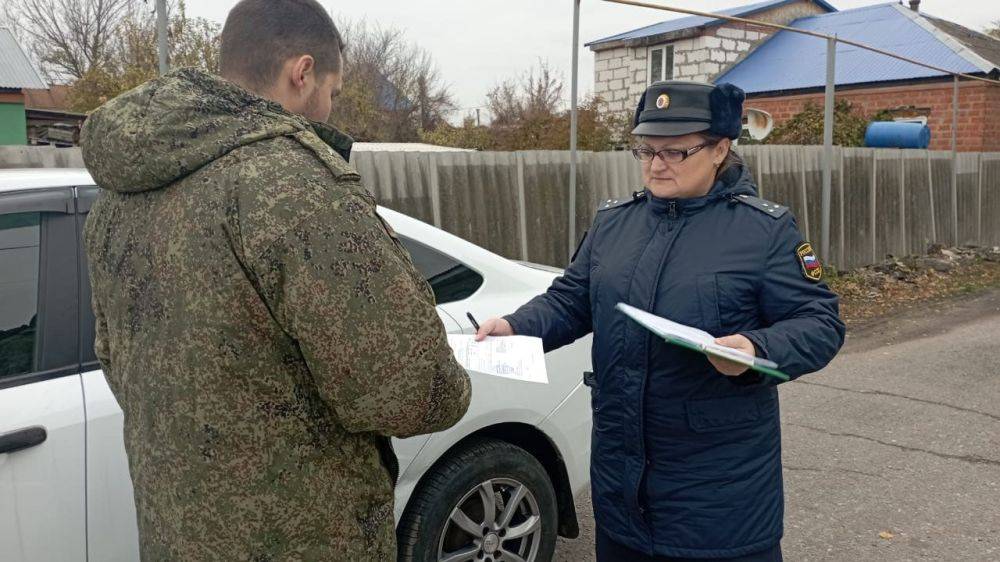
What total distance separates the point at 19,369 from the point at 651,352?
168 cm

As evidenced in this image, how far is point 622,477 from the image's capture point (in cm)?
209

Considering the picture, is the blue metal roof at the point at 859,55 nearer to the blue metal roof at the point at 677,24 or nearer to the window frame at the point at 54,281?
the blue metal roof at the point at 677,24

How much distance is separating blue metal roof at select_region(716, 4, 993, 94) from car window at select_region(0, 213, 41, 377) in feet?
62.4

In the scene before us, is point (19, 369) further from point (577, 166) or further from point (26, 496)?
point (577, 166)

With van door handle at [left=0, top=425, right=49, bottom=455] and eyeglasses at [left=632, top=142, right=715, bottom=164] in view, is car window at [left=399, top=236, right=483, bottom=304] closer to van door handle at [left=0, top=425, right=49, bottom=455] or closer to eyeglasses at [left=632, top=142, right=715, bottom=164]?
eyeglasses at [left=632, top=142, right=715, bottom=164]

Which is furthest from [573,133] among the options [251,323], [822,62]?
[822,62]

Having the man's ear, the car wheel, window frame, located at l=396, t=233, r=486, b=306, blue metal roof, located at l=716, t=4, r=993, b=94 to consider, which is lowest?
the car wheel

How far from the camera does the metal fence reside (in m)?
6.38

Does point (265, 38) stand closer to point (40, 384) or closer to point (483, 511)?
point (40, 384)

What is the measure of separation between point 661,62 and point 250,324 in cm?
2514

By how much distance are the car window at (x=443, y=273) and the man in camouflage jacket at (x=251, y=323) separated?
1.36 meters

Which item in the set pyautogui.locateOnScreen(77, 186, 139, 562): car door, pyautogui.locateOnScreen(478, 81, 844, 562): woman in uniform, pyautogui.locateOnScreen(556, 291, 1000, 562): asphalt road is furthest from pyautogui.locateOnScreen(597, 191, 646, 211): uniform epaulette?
pyautogui.locateOnScreen(556, 291, 1000, 562): asphalt road

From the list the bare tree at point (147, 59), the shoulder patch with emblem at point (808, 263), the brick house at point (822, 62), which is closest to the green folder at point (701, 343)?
the shoulder patch with emblem at point (808, 263)

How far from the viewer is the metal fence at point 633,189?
6375 mm
